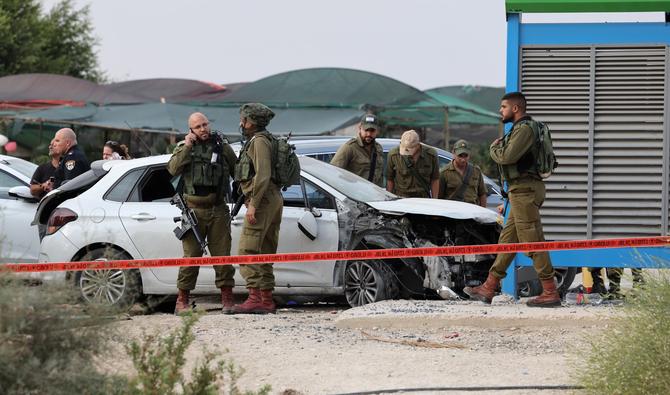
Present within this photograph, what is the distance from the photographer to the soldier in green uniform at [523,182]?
1012 cm

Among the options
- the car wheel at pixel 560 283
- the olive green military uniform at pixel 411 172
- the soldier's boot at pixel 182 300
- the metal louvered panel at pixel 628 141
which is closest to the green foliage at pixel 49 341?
the soldier's boot at pixel 182 300

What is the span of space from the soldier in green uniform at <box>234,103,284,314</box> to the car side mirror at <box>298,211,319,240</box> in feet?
1.28

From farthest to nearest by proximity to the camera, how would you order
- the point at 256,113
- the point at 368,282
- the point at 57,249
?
the point at 57,249 → the point at 368,282 → the point at 256,113

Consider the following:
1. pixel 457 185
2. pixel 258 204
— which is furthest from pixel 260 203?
pixel 457 185

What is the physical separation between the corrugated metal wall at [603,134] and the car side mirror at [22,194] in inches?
Answer: 204

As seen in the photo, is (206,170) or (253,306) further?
(253,306)

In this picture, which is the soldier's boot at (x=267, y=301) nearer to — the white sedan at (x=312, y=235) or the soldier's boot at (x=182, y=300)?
the white sedan at (x=312, y=235)

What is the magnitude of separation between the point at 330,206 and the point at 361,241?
1.39 feet

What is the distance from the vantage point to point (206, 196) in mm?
10734

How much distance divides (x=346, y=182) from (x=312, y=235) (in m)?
0.81

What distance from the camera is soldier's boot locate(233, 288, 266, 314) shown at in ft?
35.1

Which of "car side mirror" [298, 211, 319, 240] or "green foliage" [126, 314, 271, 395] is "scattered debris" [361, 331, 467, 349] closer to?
"car side mirror" [298, 211, 319, 240]

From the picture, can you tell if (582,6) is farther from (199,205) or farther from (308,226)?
(199,205)

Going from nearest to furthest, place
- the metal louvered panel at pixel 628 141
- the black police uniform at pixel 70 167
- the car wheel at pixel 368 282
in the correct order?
the metal louvered panel at pixel 628 141
the car wheel at pixel 368 282
the black police uniform at pixel 70 167
